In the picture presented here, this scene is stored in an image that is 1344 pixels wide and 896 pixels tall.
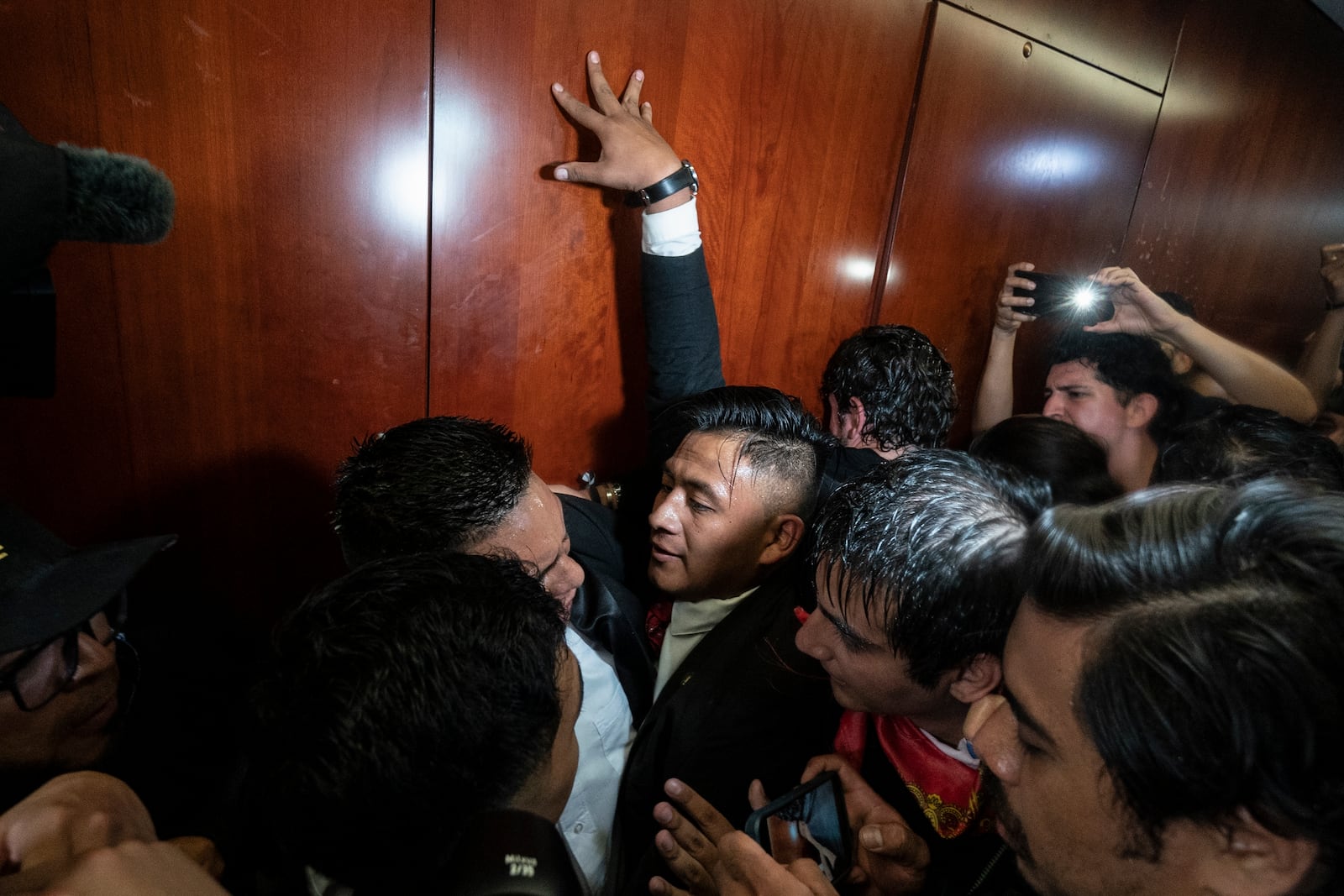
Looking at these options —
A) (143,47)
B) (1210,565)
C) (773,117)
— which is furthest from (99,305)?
(1210,565)

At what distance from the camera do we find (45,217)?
0.61m

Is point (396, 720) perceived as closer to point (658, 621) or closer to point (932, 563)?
point (932, 563)

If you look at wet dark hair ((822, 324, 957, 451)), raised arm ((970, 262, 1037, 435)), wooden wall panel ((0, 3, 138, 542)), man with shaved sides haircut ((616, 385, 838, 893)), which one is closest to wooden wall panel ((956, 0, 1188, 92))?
raised arm ((970, 262, 1037, 435))

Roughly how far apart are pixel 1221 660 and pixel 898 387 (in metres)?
1.43

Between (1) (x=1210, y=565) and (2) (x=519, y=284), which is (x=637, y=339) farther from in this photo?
(1) (x=1210, y=565)

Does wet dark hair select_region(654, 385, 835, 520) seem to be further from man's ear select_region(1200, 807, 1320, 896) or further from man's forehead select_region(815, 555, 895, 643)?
man's ear select_region(1200, 807, 1320, 896)

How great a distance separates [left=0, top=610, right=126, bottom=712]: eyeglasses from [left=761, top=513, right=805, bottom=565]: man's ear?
1.17 meters

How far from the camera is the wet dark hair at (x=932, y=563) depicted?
3.17 feet

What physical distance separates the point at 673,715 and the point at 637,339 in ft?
3.47

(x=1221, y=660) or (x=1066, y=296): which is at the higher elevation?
(x=1066, y=296)

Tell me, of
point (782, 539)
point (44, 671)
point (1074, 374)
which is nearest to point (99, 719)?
point (44, 671)

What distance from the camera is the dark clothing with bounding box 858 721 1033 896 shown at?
2.89 feet

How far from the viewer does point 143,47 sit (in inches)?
46.2

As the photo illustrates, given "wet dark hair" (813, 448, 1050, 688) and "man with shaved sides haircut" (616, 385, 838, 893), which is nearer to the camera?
"wet dark hair" (813, 448, 1050, 688)
